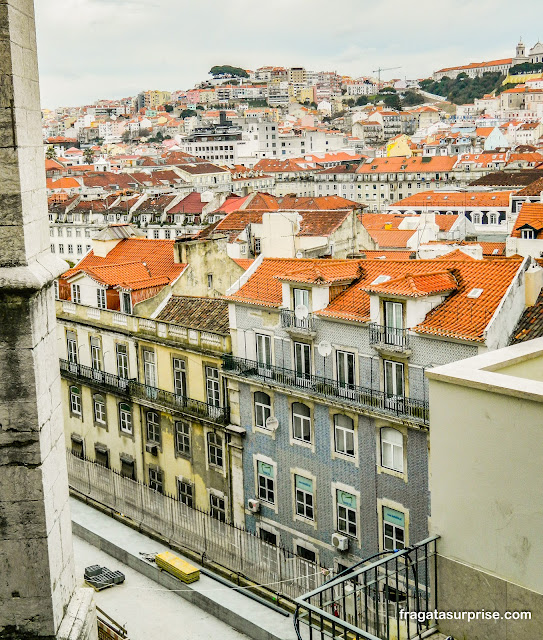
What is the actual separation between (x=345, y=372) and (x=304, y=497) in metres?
3.27

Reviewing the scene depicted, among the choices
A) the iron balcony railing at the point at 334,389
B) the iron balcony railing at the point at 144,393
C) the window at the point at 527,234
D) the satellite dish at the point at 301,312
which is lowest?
the iron balcony railing at the point at 144,393

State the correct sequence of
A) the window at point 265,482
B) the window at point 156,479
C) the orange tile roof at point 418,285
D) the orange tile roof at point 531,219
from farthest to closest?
1. the orange tile roof at point 531,219
2. the window at point 156,479
3. the window at point 265,482
4. the orange tile roof at point 418,285

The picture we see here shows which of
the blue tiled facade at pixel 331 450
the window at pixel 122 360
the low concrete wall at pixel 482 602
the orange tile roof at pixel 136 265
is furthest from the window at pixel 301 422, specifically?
the low concrete wall at pixel 482 602

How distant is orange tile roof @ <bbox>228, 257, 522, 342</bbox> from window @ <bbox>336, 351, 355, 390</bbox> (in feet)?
2.95

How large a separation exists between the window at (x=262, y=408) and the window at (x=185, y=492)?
367cm

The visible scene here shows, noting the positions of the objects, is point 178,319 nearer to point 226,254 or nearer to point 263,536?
point 226,254

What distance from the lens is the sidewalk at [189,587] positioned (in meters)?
13.1

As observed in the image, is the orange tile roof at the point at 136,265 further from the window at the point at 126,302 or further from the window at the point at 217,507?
the window at the point at 217,507

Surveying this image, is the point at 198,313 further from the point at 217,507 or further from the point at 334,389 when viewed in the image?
the point at 334,389

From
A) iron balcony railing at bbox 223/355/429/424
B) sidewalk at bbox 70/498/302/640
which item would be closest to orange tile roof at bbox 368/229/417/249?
iron balcony railing at bbox 223/355/429/424

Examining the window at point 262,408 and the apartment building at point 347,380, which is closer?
the apartment building at point 347,380

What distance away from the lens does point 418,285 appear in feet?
54.6

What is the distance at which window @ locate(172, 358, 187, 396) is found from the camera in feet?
73.7

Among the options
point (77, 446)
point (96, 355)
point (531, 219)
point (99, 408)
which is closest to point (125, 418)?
point (99, 408)
